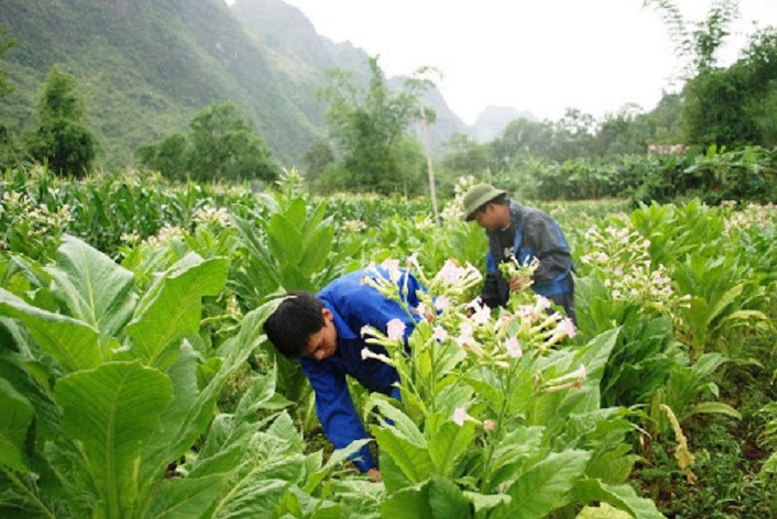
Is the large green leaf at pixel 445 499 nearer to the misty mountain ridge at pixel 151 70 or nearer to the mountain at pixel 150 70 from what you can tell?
the misty mountain ridge at pixel 151 70

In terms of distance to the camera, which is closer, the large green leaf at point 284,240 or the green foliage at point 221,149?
the large green leaf at point 284,240

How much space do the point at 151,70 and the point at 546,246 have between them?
307ft

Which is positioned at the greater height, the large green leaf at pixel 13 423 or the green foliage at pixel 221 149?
the green foliage at pixel 221 149

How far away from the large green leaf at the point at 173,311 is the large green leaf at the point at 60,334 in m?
0.08

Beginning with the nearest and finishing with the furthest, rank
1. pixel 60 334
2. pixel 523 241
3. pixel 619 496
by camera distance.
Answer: pixel 60 334 → pixel 619 496 → pixel 523 241

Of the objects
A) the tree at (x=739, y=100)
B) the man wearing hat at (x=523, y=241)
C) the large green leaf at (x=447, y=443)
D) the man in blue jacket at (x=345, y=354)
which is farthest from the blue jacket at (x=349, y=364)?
the tree at (x=739, y=100)

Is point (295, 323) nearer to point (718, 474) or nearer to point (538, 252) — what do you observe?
point (718, 474)

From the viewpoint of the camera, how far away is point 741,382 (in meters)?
4.35

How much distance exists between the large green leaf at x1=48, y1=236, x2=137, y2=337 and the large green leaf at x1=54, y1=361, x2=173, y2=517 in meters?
0.23

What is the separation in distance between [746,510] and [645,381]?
0.76 metres

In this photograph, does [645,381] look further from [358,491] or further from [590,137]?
[590,137]

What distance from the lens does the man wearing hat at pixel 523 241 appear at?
15.1 feet

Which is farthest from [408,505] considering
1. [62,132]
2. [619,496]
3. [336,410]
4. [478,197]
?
[62,132]

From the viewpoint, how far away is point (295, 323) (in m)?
2.44
